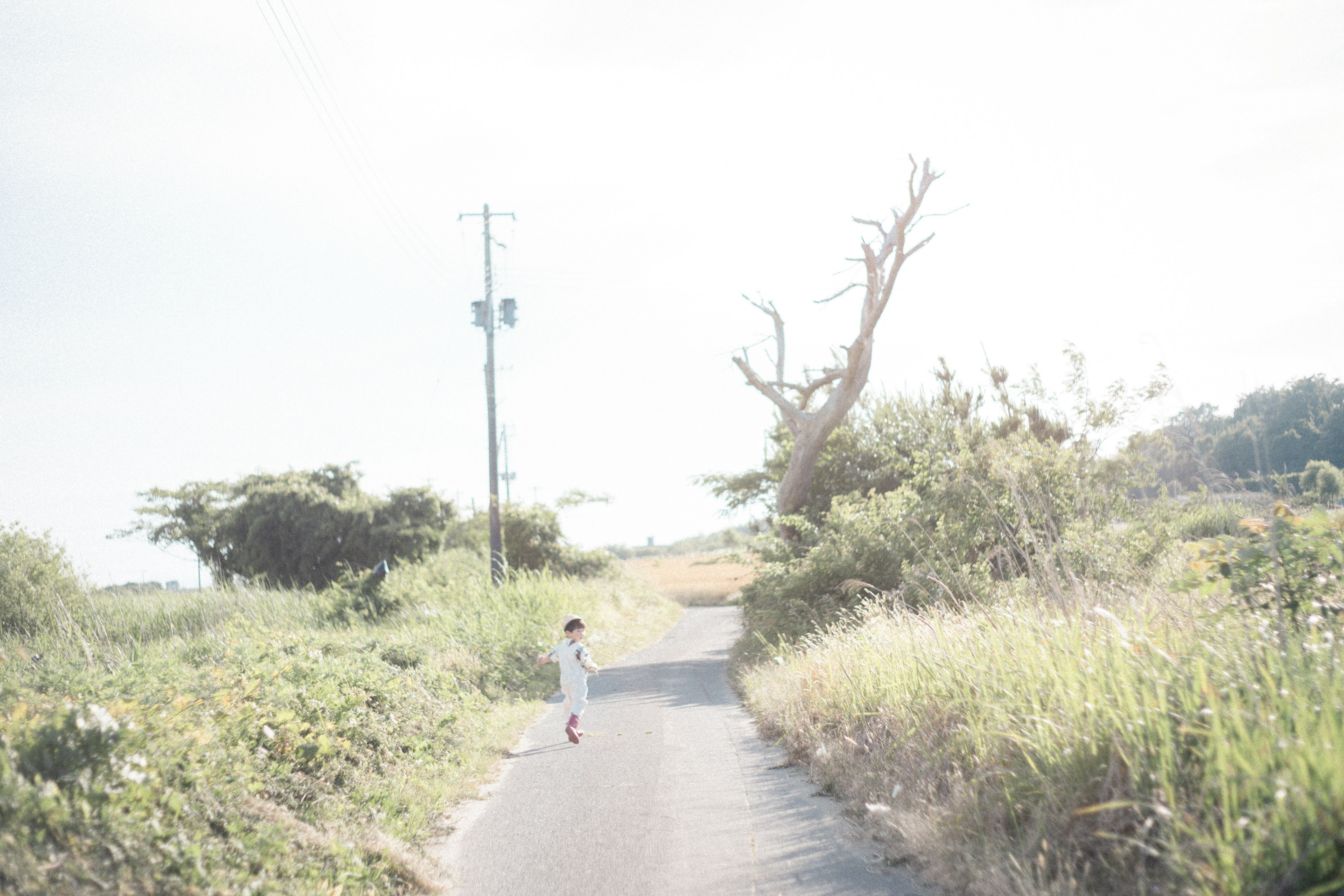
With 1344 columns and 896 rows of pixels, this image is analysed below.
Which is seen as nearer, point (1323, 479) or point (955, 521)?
point (1323, 479)

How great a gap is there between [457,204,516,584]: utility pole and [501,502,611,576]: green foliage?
658 centimetres

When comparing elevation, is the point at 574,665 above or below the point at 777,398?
below

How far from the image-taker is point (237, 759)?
4477 mm

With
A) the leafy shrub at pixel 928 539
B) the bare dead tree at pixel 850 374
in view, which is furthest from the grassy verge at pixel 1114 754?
the bare dead tree at pixel 850 374

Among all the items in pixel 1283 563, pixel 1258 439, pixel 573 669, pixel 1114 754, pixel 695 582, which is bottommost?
pixel 695 582

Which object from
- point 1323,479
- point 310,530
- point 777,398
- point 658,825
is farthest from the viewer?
point 310,530

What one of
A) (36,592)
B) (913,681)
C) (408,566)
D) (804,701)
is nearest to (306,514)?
(408,566)

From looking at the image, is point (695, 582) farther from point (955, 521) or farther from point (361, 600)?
point (955, 521)

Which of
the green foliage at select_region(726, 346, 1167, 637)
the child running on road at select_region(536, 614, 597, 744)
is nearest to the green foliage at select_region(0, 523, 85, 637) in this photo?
the child running on road at select_region(536, 614, 597, 744)

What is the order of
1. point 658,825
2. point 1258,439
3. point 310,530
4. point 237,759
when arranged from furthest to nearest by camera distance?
point 310,530, point 658,825, point 1258,439, point 237,759

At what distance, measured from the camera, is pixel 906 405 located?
20844 millimetres

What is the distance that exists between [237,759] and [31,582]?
1388 cm

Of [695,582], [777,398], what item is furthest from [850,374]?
[695,582]

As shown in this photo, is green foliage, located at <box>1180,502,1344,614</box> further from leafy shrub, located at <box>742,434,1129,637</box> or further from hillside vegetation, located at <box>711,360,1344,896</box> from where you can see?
leafy shrub, located at <box>742,434,1129,637</box>
